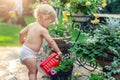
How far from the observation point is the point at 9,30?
445 inches

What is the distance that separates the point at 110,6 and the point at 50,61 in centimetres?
903

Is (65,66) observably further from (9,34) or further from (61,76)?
(9,34)

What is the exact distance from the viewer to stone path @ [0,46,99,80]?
596 cm

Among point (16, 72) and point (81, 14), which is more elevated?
point (81, 14)

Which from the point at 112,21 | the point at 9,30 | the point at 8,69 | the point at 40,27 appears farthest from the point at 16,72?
the point at 9,30

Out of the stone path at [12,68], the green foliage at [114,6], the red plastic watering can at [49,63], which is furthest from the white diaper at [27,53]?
the green foliage at [114,6]

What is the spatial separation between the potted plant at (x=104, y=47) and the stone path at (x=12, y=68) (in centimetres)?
80

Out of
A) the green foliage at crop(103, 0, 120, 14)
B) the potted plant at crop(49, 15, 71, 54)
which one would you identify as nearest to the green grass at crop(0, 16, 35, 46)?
the potted plant at crop(49, 15, 71, 54)

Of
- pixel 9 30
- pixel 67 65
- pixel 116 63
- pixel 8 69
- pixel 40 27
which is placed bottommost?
pixel 9 30

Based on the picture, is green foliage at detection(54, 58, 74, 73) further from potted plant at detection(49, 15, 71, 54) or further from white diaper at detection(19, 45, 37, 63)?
potted plant at detection(49, 15, 71, 54)

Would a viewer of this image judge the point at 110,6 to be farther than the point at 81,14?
Yes

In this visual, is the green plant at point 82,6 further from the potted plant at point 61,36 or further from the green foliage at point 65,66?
the green foliage at point 65,66

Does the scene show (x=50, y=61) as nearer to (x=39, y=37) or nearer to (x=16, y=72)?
(x=39, y=37)

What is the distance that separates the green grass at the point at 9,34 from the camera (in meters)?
9.25
